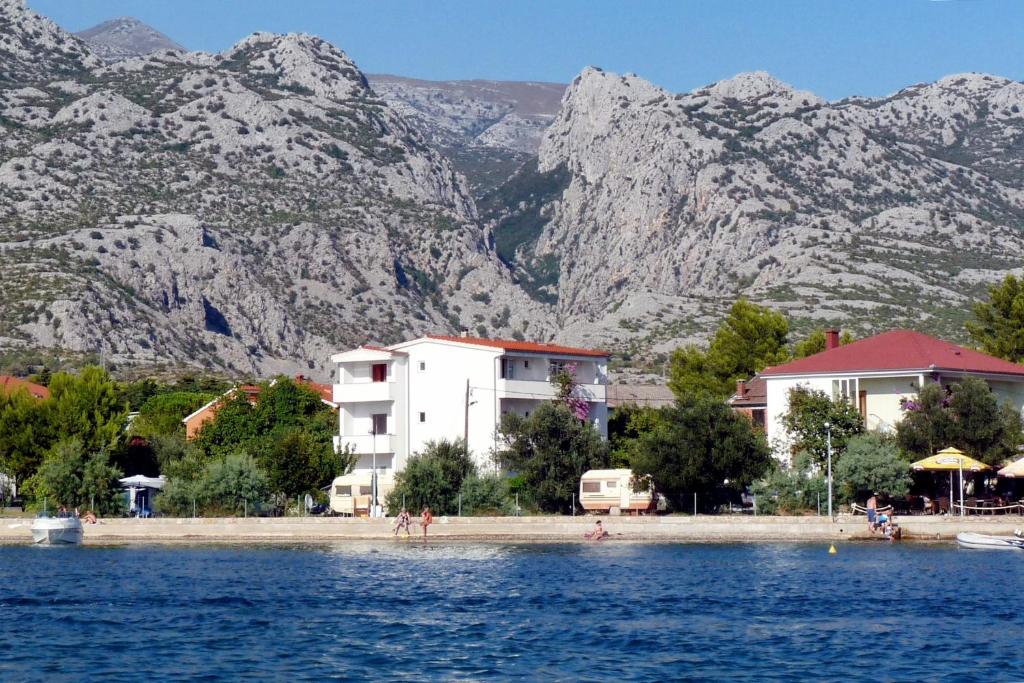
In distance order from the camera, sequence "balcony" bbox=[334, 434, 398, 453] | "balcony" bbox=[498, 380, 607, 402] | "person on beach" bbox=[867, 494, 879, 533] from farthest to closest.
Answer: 1. "balcony" bbox=[334, 434, 398, 453]
2. "balcony" bbox=[498, 380, 607, 402]
3. "person on beach" bbox=[867, 494, 879, 533]

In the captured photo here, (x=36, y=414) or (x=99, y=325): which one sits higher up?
(x=99, y=325)

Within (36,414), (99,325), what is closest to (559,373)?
(36,414)

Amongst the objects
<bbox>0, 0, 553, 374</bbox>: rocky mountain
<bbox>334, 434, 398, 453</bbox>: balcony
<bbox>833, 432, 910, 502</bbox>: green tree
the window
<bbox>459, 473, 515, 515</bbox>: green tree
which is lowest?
<bbox>459, 473, 515, 515</bbox>: green tree

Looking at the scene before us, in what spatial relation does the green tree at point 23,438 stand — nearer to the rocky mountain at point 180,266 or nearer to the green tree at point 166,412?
the green tree at point 166,412

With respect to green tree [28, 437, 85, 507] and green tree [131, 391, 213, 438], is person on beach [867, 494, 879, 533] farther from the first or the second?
green tree [131, 391, 213, 438]

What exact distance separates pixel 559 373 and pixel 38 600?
43478 mm

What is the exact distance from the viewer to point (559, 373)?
88500 mm

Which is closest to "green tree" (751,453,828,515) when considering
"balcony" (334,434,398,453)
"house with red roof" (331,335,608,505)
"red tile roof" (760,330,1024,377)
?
"red tile roof" (760,330,1024,377)

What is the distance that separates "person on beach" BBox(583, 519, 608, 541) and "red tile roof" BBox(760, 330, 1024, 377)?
18844 millimetres

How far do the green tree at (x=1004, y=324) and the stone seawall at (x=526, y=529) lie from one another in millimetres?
28606

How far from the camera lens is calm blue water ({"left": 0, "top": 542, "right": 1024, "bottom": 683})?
117 feet

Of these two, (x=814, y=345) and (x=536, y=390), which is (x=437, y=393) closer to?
(x=536, y=390)

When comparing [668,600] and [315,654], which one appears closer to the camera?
[315,654]

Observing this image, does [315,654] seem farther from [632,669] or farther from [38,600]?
[38,600]
